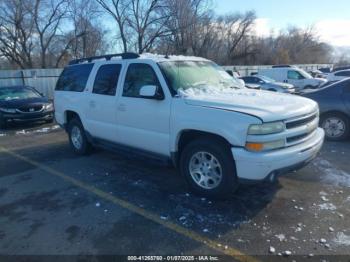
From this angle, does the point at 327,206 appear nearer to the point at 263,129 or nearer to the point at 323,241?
the point at 323,241

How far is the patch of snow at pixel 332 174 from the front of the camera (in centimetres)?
479

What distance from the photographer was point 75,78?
6.65 metres

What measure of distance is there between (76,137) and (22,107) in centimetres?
466

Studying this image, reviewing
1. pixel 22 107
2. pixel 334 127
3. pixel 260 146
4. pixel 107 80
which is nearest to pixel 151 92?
pixel 107 80

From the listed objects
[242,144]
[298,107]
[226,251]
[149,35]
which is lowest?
[226,251]

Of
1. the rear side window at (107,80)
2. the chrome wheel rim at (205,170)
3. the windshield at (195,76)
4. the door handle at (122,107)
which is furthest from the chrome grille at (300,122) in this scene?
the rear side window at (107,80)

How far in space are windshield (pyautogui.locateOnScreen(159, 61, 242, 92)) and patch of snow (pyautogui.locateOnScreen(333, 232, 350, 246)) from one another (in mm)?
2610

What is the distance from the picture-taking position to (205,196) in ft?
14.1

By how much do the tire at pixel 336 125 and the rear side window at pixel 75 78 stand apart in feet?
18.4

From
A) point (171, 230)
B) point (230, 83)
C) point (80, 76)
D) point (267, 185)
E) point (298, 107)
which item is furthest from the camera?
point (80, 76)

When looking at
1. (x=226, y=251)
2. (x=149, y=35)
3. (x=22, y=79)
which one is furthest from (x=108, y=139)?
(x=149, y=35)

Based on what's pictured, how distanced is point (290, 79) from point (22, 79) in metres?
17.7

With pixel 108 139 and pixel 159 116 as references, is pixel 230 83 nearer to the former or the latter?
pixel 159 116

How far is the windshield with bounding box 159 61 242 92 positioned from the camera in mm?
4562
